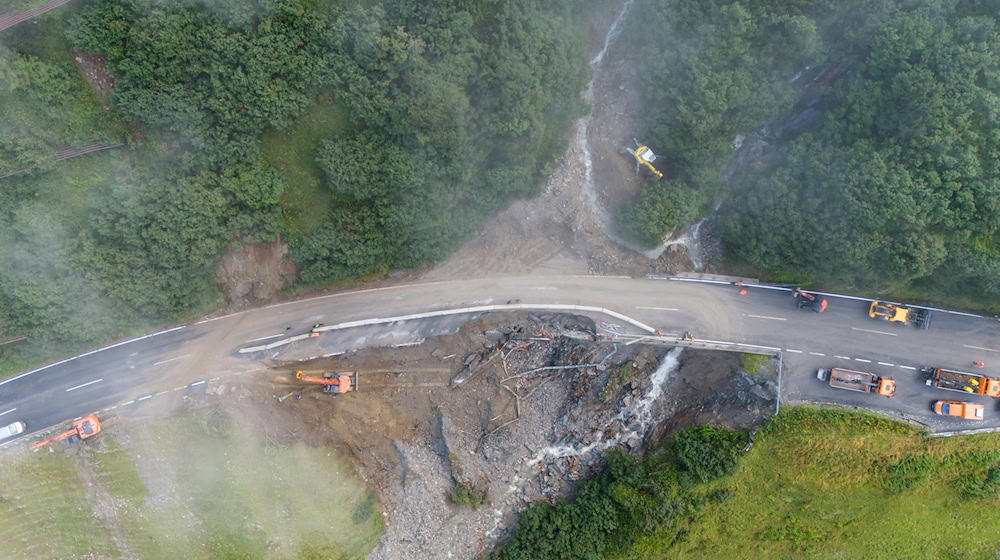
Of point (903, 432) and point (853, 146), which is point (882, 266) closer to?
point (853, 146)

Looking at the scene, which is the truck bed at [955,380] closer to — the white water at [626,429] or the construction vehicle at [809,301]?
the construction vehicle at [809,301]

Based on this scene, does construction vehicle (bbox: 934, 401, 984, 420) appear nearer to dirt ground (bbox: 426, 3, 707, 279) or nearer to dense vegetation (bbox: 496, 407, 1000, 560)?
dense vegetation (bbox: 496, 407, 1000, 560)

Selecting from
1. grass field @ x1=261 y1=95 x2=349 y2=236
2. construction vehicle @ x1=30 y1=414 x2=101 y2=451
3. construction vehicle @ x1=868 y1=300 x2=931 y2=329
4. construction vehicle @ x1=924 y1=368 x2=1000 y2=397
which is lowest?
construction vehicle @ x1=924 y1=368 x2=1000 y2=397

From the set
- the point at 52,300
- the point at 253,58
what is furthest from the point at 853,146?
the point at 52,300

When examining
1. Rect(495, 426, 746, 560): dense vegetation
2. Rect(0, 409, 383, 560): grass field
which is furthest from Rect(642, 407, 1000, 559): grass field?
Rect(0, 409, 383, 560): grass field

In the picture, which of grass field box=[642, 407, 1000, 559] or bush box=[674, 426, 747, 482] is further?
grass field box=[642, 407, 1000, 559]

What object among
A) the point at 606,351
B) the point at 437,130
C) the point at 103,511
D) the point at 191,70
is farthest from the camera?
the point at 606,351
